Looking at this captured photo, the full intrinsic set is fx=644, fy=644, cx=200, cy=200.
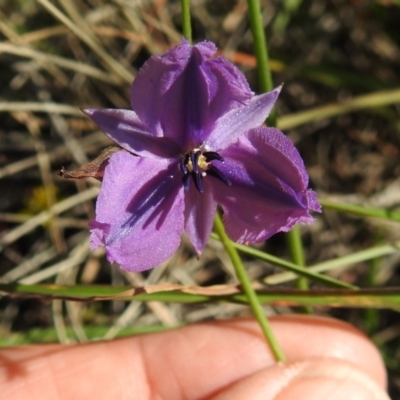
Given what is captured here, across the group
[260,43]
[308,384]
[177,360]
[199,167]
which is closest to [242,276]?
[199,167]

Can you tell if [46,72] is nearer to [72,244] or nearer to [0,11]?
[0,11]

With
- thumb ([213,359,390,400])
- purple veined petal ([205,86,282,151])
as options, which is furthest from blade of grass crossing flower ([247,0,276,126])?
thumb ([213,359,390,400])

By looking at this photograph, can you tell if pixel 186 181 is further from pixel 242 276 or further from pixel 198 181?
pixel 242 276

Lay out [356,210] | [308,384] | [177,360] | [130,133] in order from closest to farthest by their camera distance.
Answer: [130,133], [356,210], [308,384], [177,360]

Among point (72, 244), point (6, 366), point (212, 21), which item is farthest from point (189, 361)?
point (212, 21)

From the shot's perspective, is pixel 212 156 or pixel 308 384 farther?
pixel 308 384

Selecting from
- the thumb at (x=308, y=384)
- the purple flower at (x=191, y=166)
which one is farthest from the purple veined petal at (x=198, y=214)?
the thumb at (x=308, y=384)

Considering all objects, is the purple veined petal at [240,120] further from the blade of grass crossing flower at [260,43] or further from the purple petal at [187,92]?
the blade of grass crossing flower at [260,43]

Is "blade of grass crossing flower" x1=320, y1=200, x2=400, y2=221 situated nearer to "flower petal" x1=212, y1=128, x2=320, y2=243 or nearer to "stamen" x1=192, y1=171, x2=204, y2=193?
"flower petal" x1=212, y1=128, x2=320, y2=243
